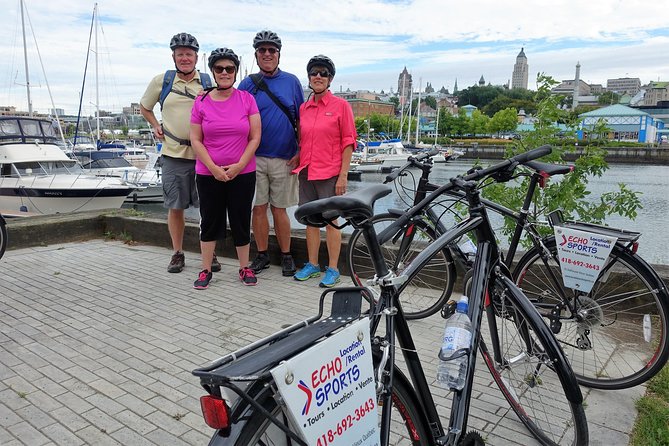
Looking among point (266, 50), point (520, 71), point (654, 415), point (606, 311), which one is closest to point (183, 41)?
point (266, 50)

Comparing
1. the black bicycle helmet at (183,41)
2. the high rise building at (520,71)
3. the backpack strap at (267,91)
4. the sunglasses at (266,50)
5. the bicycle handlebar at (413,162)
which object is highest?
the high rise building at (520,71)

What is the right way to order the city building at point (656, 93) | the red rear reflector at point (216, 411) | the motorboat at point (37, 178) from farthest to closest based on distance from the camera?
the city building at point (656, 93) → the motorboat at point (37, 178) → the red rear reflector at point (216, 411)

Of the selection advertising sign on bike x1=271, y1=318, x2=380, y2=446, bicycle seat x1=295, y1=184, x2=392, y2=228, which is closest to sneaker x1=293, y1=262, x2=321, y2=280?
bicycle seat x1=295, y1=184, x2=392, y2=228

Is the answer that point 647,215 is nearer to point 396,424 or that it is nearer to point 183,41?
point 183,41

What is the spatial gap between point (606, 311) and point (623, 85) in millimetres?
217649

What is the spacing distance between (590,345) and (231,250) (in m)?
3.91

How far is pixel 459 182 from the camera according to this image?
2254 millimetres

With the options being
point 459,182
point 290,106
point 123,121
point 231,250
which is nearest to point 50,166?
point 231,250

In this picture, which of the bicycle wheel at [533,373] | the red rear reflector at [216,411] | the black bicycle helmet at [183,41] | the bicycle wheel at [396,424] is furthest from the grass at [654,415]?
the black bicycle helmet at [183,41]

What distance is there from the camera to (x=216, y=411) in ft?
3.99

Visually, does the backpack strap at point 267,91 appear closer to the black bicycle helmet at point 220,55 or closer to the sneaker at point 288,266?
the black bicycle helmet at point 220,55

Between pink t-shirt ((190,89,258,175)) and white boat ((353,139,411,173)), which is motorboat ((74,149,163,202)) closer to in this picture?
white boat ((353,139,411,173))

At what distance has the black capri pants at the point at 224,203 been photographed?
4652 mm

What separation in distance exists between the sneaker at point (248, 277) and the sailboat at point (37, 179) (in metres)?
13.0
